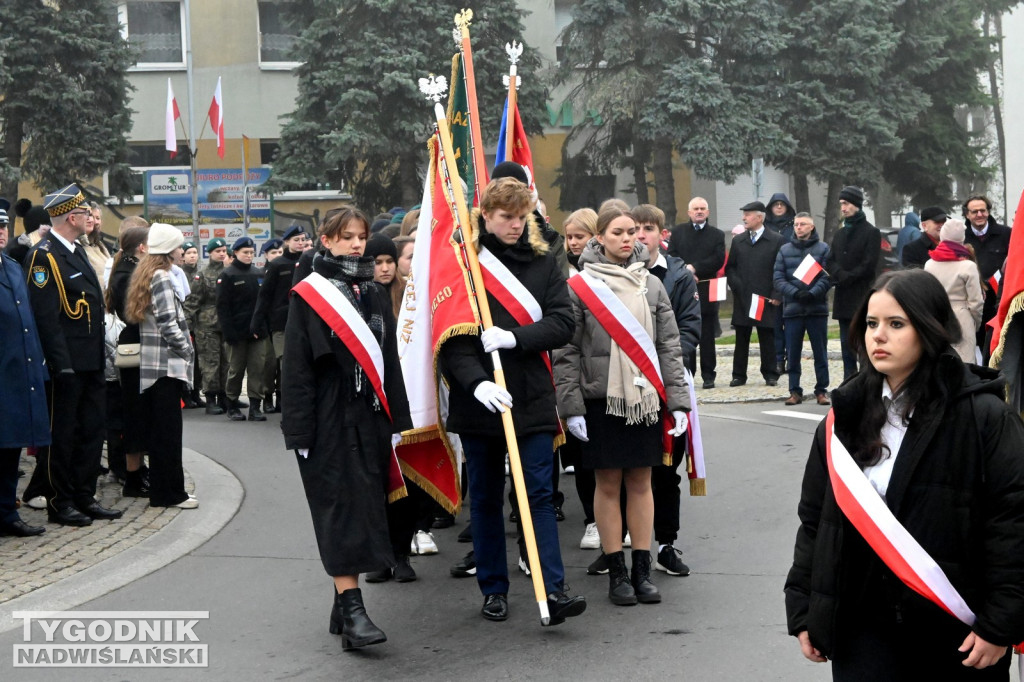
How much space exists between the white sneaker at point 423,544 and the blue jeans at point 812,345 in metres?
6.77

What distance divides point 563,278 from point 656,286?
0.72m

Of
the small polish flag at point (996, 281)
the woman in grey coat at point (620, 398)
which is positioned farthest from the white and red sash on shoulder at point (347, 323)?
the small polish flag at point (996, 281)

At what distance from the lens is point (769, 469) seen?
10461 millimetres

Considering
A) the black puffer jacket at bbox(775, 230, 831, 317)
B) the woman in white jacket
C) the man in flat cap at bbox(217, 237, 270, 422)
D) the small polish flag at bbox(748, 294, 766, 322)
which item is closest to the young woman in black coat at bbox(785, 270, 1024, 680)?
the woman in white jacket

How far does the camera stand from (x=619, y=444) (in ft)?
22.1

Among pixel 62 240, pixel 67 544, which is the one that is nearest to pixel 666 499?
pixel 67 544

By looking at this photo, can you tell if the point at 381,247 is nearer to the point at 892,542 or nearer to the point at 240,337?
the point at 892,542

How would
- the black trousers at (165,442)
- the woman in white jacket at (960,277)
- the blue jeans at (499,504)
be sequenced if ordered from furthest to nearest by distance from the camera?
the woman in white jacket at (960,277) < the black trousers at (165,442) < the blue jeans at (499,504)

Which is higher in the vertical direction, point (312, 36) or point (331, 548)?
point (312, 36)

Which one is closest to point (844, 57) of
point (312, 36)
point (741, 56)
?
point (741, 56)

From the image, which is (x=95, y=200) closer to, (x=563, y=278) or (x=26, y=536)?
(x=26, y=536)

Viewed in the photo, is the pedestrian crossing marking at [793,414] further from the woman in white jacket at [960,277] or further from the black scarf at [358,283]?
the black scarf at [358,283]

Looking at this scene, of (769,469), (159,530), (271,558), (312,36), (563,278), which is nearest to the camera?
(563,278)

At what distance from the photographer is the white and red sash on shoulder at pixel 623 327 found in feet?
22.1
